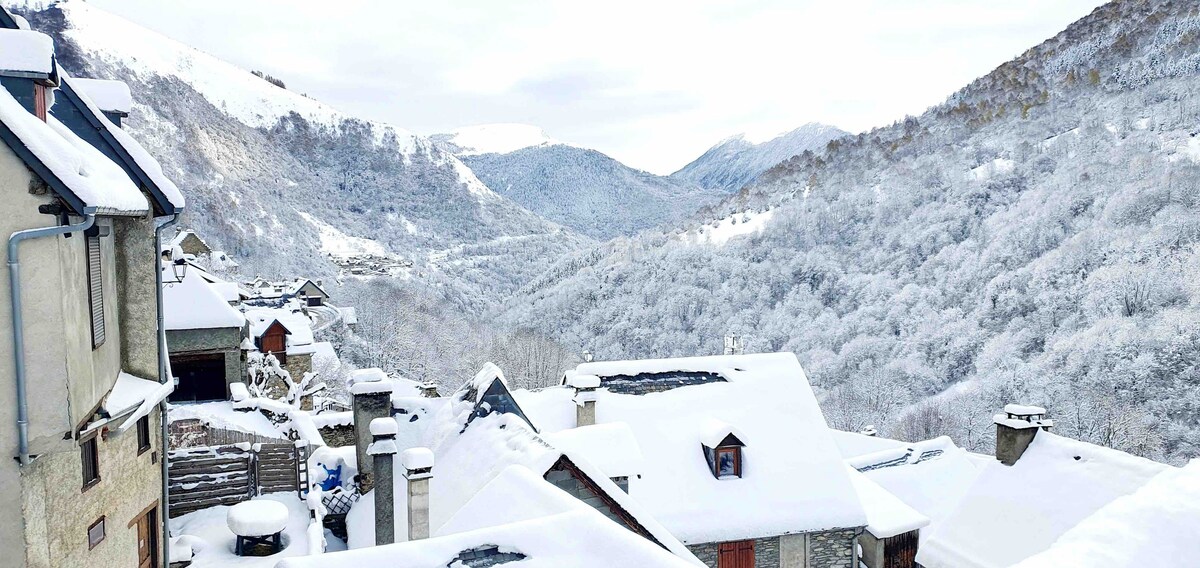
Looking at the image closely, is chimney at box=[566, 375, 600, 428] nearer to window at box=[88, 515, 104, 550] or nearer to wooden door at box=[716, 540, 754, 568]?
wooden door at box=[716, 540, 754, 568]

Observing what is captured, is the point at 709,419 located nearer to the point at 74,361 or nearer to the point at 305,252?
the point at 74,361

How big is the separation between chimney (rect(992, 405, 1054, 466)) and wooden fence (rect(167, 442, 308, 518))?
15536 mm

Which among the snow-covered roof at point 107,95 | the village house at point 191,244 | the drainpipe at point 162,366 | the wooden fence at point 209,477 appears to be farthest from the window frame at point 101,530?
the village house at point 191,244

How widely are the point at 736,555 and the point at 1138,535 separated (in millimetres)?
11850

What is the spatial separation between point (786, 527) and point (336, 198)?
135m

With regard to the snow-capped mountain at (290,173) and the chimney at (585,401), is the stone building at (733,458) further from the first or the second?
the snow-capped mountain at (290,173)

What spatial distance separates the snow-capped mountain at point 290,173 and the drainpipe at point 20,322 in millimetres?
81523

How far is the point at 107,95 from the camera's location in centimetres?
919

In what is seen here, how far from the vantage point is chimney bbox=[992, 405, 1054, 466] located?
16.3 metres

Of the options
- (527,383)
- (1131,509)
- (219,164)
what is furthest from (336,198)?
(1131,509)

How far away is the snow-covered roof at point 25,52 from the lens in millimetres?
6184

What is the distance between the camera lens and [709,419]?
1802cm

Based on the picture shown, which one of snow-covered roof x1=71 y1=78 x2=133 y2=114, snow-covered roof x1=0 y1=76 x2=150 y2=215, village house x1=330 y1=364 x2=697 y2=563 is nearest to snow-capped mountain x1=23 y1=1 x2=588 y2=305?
village house x1=330 y1=364 x2=697 y2=563

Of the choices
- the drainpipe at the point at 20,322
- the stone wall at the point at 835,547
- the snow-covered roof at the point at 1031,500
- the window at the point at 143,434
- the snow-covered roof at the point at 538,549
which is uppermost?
the drainpipe at the point at 20,322
